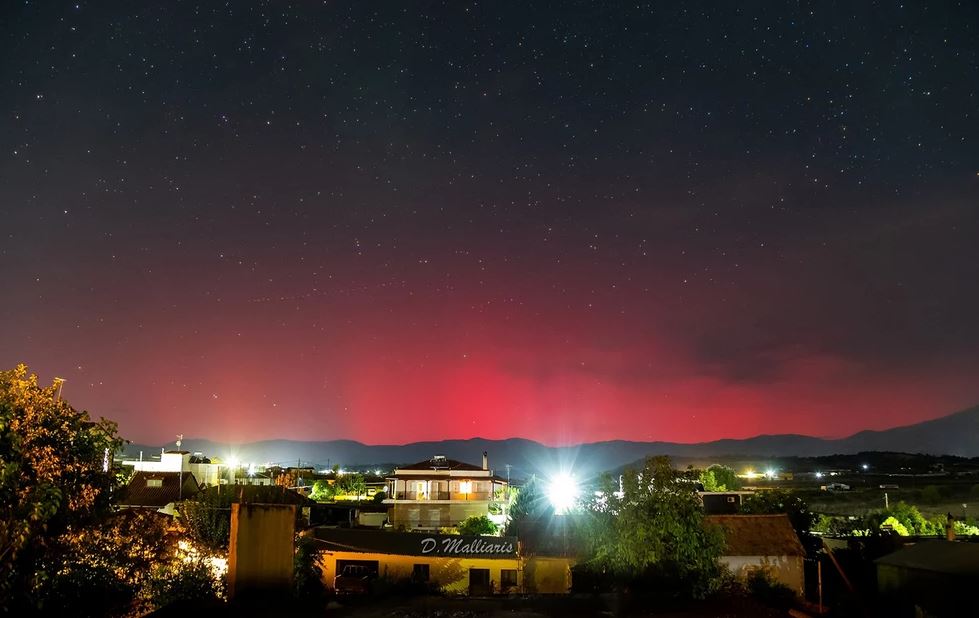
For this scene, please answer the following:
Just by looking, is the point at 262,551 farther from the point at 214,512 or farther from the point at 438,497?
the point at 438,497

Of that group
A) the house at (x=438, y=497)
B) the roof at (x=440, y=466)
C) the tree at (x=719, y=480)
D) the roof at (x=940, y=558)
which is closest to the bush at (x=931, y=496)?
the tree at (x=719, y=480)

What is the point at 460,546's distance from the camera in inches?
1377

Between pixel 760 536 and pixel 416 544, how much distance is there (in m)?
18.3

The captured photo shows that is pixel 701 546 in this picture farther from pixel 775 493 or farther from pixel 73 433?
pixel 775 493

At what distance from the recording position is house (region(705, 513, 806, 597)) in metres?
38.0

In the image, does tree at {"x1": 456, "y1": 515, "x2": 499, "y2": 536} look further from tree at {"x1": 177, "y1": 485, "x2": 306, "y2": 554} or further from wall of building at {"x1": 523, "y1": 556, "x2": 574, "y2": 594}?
tree at {"x1": 177, "y1": 485, "x2": 306, "y2": 554}

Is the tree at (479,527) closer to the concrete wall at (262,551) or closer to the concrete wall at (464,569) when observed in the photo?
the concrete wall at (464,569)

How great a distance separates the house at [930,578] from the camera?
93.2 ft

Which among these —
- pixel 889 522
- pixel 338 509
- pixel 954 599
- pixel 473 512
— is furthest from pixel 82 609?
pixel 889 522

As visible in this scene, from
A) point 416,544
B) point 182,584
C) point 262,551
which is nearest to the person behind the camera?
point 262,551

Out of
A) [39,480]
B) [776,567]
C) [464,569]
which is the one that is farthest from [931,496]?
[39,480]

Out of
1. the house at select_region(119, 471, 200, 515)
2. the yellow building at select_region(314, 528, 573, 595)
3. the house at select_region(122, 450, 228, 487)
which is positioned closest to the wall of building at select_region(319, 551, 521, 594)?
the yellow building at select_region(314, 528, 573, 595)

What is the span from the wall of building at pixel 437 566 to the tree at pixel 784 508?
26568 mm

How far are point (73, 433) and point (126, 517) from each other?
221 centimetres
